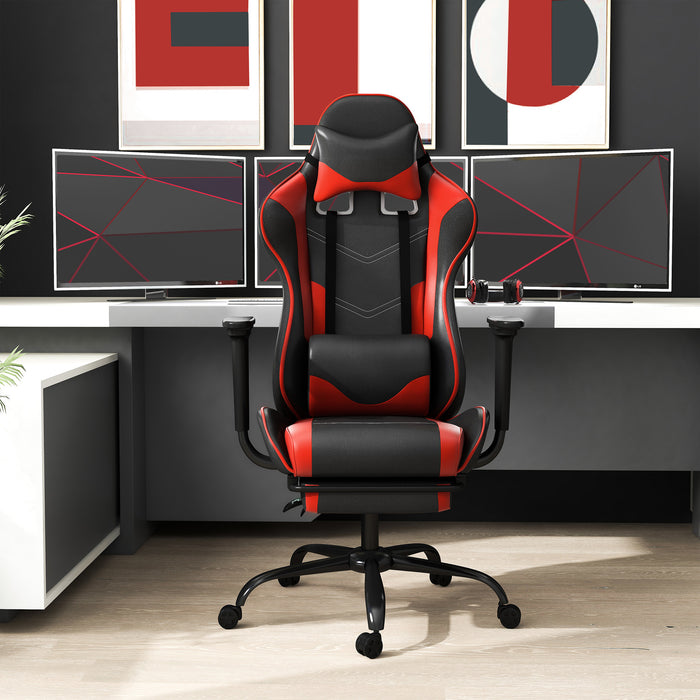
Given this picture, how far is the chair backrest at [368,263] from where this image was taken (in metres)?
2.03

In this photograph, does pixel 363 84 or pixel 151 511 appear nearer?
pixel 151 511

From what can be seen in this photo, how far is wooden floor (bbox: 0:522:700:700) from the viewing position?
5.70 ft

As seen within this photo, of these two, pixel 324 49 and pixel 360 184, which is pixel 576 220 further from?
pixel 324 49

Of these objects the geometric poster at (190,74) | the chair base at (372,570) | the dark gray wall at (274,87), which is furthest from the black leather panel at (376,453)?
the geometric poster at (190,74)


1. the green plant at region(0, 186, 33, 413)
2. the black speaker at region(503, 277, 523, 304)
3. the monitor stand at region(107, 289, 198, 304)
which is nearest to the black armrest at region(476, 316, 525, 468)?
the black speaker at region(503, 277, 523, 304)

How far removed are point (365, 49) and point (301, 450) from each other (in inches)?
71.6

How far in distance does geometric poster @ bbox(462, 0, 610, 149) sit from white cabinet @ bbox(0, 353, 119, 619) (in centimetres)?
177

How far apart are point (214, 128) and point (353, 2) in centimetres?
71

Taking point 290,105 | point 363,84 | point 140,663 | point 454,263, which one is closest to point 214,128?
point 290,105

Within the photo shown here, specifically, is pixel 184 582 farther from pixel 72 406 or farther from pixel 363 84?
pixel 363 84

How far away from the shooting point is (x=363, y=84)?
300 cm

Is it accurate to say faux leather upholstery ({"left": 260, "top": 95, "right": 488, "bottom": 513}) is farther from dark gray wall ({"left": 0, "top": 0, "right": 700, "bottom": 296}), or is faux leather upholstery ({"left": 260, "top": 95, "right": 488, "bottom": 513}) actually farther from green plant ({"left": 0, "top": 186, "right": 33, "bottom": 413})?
dark gray wall ({"left": 0, "top": 0, "right": 700, "bottom": 296})

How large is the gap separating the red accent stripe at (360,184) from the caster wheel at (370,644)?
3.64 ft

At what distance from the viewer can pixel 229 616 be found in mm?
2010
